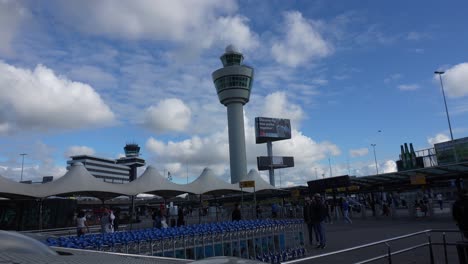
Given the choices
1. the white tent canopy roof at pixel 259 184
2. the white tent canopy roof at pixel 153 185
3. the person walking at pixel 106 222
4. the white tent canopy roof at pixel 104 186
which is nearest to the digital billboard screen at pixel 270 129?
the white tent canopy roof at pixel 259 184

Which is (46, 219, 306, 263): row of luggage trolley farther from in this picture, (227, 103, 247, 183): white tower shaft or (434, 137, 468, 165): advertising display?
(227, 103, 247, 183): white tower shaft

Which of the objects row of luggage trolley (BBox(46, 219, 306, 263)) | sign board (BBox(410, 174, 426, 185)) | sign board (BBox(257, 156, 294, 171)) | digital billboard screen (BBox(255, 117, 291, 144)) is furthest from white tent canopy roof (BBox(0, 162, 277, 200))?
digital billboard screen (BBox(255, 117, 291, 144))

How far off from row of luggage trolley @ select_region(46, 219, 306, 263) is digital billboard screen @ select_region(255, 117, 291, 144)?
2535 inches

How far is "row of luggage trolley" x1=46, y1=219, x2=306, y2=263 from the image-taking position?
25.0 feet

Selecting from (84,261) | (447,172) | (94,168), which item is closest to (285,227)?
(84,261)

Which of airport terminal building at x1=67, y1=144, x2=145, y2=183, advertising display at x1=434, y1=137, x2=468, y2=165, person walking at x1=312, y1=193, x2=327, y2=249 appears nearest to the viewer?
person walking at x1=312, y1=193, x2=327, y2=249

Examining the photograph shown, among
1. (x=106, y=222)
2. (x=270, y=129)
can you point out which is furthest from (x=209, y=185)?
(x=270, y=129)

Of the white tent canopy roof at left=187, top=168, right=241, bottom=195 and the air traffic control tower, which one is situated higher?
the air traffic control tower

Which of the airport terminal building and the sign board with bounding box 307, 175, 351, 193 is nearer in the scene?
the sign board with bounding box 307, 175, 351, 193

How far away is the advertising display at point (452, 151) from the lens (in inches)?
1806

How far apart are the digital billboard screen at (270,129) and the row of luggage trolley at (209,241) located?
6439 cm

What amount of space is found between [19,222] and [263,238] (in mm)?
19661

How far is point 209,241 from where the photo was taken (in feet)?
30.8

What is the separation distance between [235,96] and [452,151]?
1696 inches
